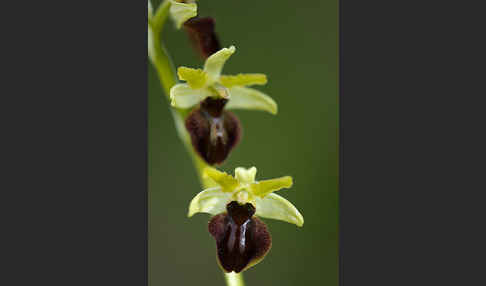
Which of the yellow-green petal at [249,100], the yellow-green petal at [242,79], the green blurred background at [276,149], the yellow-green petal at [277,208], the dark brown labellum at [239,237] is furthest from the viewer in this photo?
the green blurred background at [276,149]

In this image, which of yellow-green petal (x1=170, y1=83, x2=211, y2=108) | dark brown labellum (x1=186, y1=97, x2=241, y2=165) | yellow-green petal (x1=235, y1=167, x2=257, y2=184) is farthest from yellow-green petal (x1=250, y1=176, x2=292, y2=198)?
yellow-green petal (x1=170, y1=83, x2=211, y2=108)

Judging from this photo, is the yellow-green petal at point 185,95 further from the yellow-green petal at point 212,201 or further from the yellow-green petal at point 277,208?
the yellow-green petal at point 277,208

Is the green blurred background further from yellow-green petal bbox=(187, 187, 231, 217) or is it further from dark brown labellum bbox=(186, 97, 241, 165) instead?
yellow-green petal bbox=(187, 187, 231, 217)

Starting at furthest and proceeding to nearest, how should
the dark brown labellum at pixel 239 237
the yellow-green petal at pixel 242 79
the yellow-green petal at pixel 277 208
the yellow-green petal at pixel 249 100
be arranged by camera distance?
the yellow-green petal at pixel 249 100 → the yellow-green petal at pixel 242 79 → the yellow-green petal at pixel 277 208 → the dark brown labellum at pixel 239 237

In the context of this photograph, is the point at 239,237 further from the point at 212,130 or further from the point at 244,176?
the point at 212,130

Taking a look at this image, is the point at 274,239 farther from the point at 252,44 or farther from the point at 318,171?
the point at 252,44

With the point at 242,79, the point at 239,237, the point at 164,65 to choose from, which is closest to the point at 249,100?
the point at 242,79

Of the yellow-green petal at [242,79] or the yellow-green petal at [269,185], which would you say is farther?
the yellow-green petal at [242,79]

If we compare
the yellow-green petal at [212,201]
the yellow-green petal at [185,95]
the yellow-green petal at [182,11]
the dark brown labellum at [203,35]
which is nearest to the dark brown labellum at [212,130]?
the yellow-green petal at [185,95]
